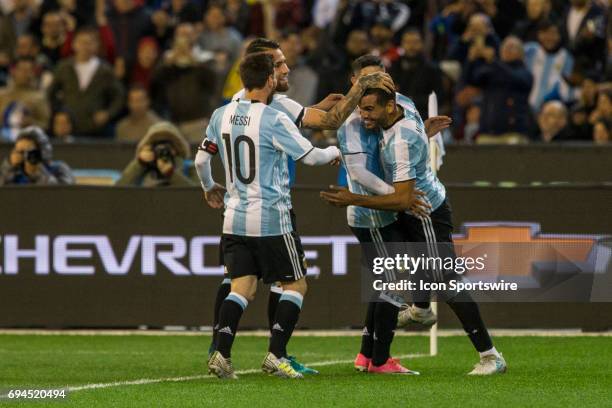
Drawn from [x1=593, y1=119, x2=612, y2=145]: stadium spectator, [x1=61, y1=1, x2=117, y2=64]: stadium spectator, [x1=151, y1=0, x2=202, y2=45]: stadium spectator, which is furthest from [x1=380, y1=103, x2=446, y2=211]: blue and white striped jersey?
[x1=151, y1=0, x2=202, y2=45]: stadium spectator

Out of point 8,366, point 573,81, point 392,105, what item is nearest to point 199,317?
point 8,366

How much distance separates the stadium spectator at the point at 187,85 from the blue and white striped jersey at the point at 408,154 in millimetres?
9231

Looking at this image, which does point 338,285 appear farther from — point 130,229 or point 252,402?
point 252,402

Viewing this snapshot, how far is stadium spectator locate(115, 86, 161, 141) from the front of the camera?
1936 centimetres

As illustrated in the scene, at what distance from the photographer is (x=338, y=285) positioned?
14.2 metres

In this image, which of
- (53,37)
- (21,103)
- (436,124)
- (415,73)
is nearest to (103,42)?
(53,37)

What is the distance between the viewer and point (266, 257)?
34.3 ft

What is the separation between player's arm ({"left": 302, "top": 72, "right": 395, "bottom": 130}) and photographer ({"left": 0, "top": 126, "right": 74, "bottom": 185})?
5770mm

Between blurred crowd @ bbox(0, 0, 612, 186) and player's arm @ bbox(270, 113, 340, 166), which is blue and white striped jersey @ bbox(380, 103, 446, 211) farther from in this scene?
blurred crowd @ bbox(0, 0, 612, 186)

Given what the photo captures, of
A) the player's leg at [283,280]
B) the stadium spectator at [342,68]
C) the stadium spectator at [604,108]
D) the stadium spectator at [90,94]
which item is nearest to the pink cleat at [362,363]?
the player's leg at [283,280]

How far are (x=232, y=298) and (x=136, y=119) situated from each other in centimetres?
937

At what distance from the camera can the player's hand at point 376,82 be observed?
34.0 ft

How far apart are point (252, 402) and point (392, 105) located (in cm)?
234

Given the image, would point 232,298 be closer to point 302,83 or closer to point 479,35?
point 302,83
